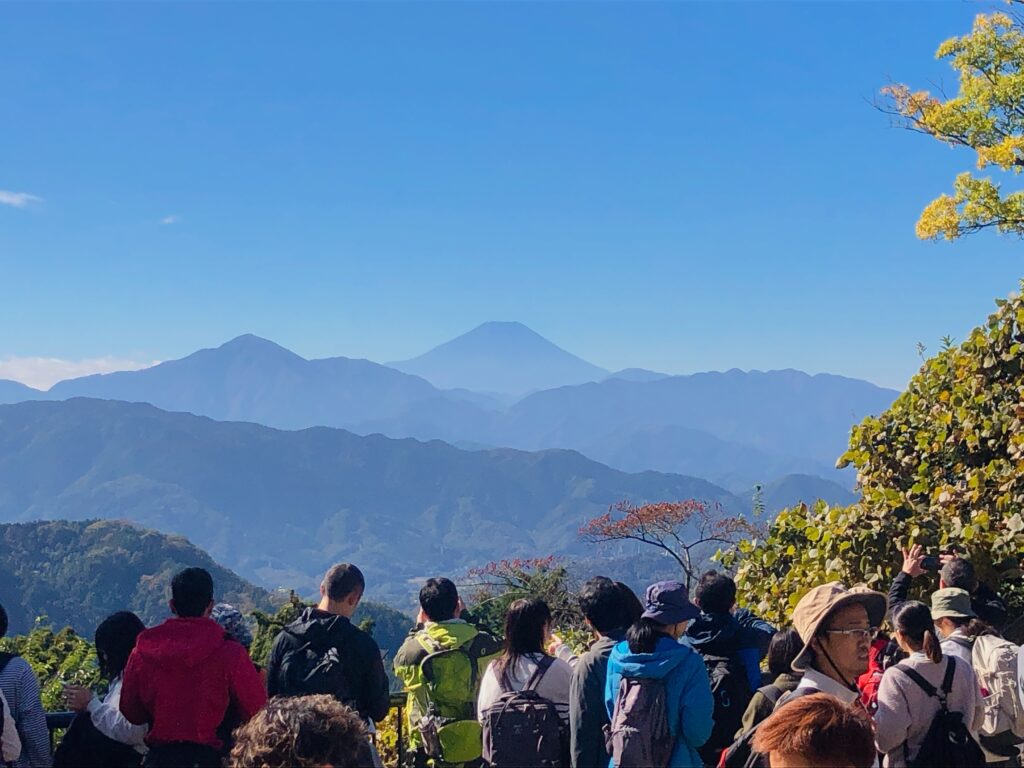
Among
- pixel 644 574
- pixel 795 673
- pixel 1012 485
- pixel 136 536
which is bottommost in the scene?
pixel 644 574

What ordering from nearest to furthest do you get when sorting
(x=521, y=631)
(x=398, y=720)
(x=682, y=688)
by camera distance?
(x=682, y=688), (x=521, y=631), (x=398, y=720)

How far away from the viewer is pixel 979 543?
568cm

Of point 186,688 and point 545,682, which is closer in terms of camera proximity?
point 186,688

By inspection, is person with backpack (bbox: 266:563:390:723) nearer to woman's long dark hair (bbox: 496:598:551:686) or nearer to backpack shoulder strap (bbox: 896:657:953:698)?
woman's long dark hair (bbox: 496:598:551:686)

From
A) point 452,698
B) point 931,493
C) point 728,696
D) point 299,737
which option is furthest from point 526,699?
point 931,493

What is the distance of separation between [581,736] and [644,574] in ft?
655

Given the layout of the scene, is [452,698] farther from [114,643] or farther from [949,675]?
[949,675]

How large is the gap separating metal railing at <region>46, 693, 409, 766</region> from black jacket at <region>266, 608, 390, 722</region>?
2.46 feet

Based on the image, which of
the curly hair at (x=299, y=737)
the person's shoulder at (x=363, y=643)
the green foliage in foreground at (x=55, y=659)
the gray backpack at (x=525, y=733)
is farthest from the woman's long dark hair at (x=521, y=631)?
the green foliage in foreground at (x=55, y=659)

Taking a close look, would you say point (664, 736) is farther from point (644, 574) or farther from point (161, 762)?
point (644, 574)

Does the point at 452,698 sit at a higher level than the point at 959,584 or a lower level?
lower

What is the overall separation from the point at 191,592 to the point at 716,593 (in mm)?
2426

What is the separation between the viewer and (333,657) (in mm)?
4234

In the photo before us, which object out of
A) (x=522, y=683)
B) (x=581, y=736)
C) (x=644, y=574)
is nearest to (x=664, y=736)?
(x=581, y=736)
